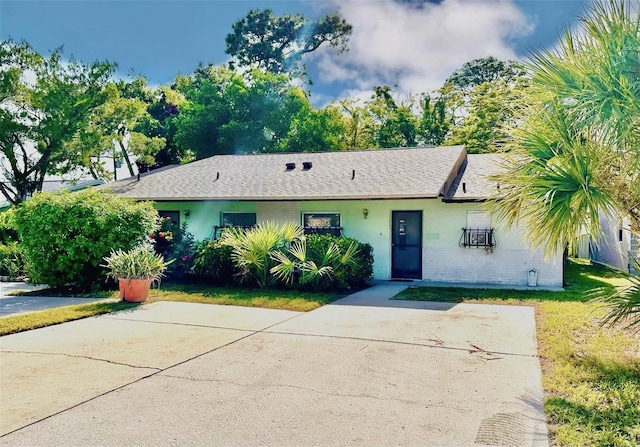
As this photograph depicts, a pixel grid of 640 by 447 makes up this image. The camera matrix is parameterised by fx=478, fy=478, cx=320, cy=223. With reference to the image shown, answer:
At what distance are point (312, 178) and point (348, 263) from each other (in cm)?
438

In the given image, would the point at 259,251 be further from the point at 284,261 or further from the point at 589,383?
the point at 589,383

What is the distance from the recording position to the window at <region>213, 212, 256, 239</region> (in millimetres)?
Answer: 15516

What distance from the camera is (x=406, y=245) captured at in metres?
14.0

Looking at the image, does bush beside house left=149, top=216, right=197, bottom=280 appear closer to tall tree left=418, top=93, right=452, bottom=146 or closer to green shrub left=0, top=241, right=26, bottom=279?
green shrub left=0, top=241, right=26, bottom=279

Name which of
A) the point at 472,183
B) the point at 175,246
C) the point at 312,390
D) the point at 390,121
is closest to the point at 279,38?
the point at 390,121

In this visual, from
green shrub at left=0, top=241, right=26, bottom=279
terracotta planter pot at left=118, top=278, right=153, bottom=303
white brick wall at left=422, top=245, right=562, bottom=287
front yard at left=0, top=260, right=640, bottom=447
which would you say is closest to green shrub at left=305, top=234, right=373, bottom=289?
front yard at left=0, top=260, right=640, bottom=447

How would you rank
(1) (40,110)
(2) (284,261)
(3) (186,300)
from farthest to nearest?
(1) (40,110) < (2) (284,261) < (3) (186,300)

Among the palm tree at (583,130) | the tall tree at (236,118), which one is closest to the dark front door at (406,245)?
the palm tree at (583,130)

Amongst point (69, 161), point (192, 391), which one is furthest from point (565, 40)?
point (69, 161)

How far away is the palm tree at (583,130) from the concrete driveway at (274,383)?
1.91 m

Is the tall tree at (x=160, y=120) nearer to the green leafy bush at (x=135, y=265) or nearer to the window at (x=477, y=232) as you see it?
the green leafy bush at (x=135, y=265)

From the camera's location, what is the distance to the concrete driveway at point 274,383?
150 inches

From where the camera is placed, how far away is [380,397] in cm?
460

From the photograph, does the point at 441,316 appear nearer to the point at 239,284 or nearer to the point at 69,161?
the point at 239,284
